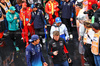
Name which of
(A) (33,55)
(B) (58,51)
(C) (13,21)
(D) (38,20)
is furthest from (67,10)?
(A) (33,55)

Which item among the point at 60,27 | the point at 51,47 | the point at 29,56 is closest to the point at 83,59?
the point at 60,27

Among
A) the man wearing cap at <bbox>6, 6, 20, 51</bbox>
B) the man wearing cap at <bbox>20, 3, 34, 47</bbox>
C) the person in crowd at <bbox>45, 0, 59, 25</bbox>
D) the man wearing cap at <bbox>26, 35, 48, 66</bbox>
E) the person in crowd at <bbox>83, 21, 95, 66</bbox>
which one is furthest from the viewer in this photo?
the person in crowd at <bbox>45, 0, 59, 25</bbox>

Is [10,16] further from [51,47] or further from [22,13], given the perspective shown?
[51,47]

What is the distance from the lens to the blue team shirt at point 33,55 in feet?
16.4

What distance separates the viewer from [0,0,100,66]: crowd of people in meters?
5.13

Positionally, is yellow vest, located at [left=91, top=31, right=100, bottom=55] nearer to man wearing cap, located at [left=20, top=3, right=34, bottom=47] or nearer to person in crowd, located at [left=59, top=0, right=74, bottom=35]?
person in crowd, located at [left=59, top=0, right=74, bottom=35]

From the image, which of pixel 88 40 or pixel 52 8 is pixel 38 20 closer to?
pixel 52 8

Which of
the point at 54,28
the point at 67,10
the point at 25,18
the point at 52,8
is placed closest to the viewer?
the point at 54,28

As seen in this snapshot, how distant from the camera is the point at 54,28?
21.1 feet

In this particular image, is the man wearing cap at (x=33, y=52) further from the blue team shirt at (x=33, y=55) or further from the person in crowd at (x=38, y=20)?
the person in crowd at (x=38, y=20)

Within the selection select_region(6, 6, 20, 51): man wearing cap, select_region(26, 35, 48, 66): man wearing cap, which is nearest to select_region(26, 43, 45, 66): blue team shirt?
select_region(26, 35, 48, 66): man wearing cap

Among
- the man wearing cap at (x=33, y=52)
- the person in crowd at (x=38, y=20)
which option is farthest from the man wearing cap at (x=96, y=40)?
the person in crowd at (x=38, y=20)

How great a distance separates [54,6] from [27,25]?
1.77 m

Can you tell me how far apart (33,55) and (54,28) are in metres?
1.70
